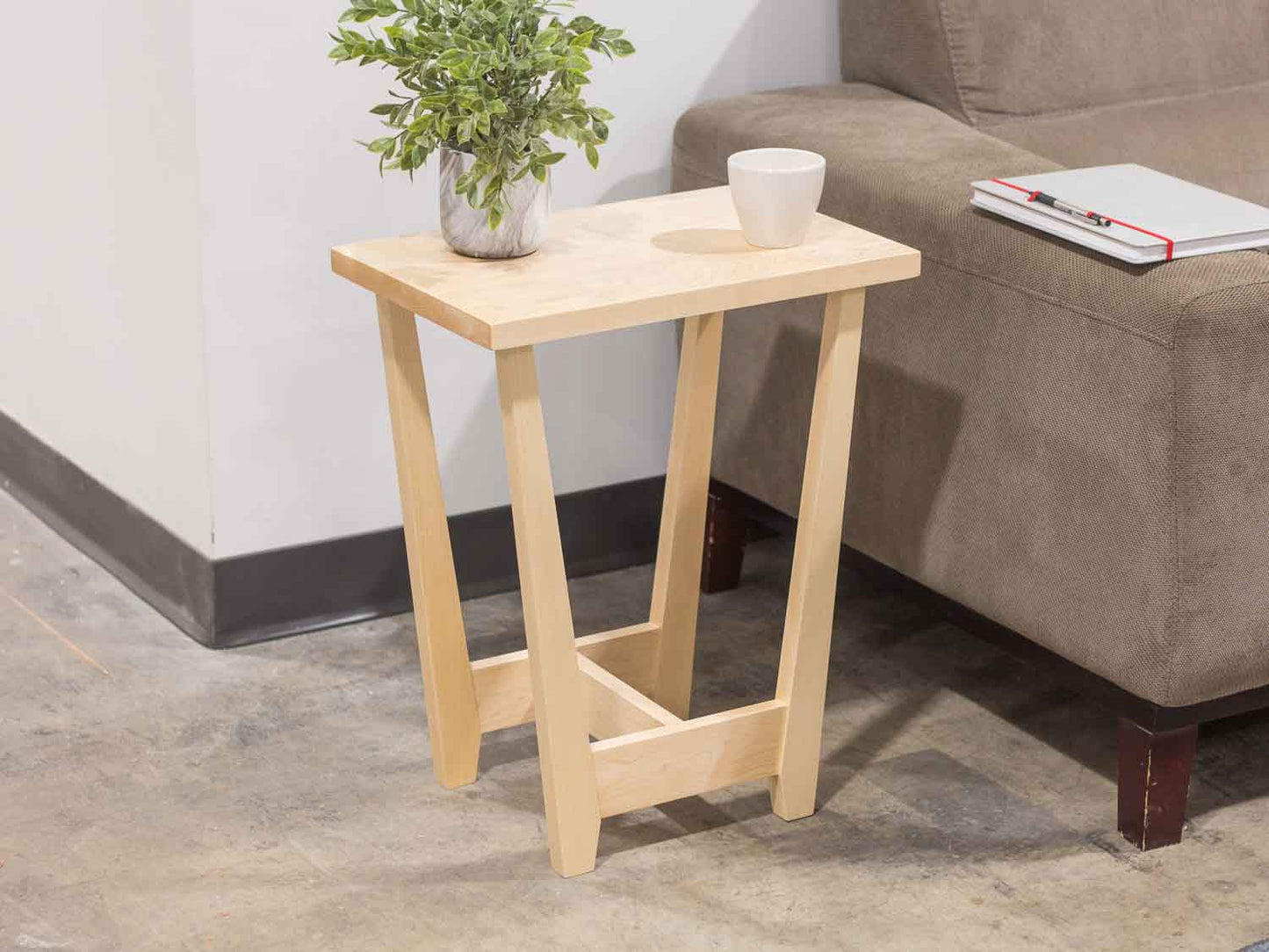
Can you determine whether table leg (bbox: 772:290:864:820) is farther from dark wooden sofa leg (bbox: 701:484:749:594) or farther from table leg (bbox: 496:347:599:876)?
dark wooden sofa leg (bbox: 701:484:749:594)

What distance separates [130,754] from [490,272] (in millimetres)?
687

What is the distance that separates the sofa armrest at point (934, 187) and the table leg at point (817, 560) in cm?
18

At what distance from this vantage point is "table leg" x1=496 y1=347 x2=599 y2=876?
1621 mm

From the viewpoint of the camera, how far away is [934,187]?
1.90 meters

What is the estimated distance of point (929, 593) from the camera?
6.61 ft

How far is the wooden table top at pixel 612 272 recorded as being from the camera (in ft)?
5.20

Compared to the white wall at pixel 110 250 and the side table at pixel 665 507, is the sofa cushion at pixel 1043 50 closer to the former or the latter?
the side table at pixel 665 507

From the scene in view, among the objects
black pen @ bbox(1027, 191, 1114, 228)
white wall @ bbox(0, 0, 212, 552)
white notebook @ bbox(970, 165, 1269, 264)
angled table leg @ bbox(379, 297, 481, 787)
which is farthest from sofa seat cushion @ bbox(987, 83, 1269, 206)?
white wall @ bbox(0, 0, 212, 552)

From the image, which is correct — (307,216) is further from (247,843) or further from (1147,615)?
(1147,615)

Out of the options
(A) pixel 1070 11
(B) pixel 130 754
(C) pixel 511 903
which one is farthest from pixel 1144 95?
(B) pixel 130 754

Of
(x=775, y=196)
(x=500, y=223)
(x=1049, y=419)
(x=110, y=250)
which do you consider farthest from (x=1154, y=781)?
(x=110, y=250)

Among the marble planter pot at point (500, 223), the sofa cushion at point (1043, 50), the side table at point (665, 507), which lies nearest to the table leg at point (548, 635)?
the side table at point (665, 507)

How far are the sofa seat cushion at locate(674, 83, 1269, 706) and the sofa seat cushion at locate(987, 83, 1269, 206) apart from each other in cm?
10

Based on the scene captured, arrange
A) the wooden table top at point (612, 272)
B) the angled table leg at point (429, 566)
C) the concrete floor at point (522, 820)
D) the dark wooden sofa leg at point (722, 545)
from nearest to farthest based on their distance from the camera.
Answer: the wooden table top at point (612, 272)
the concrete floor at point (522, 820)
the angled table leg at point (429, 566)
the dark wooden sofa leg at point (722, 545)
